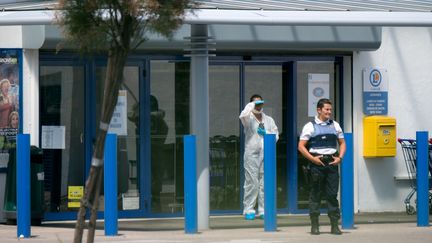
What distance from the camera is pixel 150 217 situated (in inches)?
586

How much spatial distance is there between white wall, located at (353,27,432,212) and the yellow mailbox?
0.51 feet

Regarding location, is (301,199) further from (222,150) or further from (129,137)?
(129,137)

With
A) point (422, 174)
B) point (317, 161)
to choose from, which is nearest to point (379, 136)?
point (422, 174)

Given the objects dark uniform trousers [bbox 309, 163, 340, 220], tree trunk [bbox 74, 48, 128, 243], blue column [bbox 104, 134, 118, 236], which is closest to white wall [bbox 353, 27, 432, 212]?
dark uniform trousers [bbox 309, 163, 340, 220]

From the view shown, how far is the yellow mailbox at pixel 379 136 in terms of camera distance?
50.1ft

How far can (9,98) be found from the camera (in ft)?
46.5

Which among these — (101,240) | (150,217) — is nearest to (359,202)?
(150,217)

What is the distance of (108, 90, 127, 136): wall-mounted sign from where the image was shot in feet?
48.4

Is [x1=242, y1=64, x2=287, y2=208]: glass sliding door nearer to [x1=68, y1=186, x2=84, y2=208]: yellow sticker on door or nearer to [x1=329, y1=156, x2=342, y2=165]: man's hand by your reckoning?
[x1=68, y1=186, x2=84, y2=208]: yellow sticker on door

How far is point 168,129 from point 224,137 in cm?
95

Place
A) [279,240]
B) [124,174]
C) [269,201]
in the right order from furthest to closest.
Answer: [124,174]
[269,201]
[279,240]

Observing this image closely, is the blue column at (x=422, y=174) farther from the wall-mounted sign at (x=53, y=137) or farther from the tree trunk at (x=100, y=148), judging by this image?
the tree trunk at (x=100, y=148)

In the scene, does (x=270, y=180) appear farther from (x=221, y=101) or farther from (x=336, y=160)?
(x=221, y=101)

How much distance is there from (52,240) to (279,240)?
2829 millimetres
